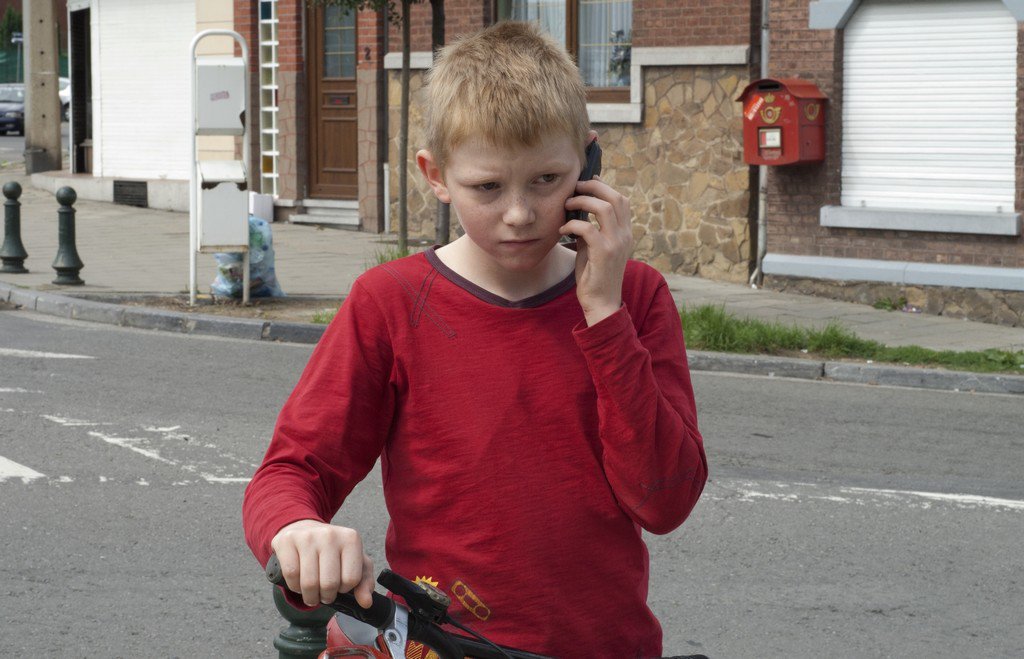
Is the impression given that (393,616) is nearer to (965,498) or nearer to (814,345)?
(965,498)

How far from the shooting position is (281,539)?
192 centimetres

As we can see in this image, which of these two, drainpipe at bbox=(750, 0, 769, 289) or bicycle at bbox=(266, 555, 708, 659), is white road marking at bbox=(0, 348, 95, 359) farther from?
bicycle at bbox=(266, 555, 708, 659)

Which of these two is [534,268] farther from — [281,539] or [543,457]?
[281,539]

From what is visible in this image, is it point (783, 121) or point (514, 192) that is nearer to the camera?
point (514, 192)

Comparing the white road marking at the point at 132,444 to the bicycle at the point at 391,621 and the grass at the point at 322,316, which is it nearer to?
the grass at the point at 322,316

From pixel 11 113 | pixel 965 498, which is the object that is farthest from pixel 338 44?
pixel 11 113

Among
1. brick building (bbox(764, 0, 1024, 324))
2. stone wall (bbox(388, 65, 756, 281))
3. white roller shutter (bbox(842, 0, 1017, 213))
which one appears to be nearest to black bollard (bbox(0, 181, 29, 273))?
stone wall (bbox(388, 65, 756, 281))

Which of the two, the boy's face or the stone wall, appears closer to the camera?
the boy's face

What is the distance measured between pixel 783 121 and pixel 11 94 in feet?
135

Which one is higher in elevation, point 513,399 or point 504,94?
point 504,94

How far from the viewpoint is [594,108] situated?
16.6 m

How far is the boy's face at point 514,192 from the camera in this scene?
2.20 metres

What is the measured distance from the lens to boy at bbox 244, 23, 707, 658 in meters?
2.19

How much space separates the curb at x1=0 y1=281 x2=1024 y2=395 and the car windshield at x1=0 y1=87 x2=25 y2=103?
38.2m
